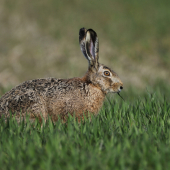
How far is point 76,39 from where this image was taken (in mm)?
12008

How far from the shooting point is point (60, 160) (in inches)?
125

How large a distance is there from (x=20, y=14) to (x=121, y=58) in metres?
4.90

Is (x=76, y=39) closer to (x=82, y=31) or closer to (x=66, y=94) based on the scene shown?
(x=82, y=31)

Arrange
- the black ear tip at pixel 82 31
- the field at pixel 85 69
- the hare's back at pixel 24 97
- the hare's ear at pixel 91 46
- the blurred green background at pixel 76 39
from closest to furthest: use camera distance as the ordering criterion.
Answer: the field at pixel 85 69 < the hare's back at pixel 24 97 < the hare's ear at pixel 91 46 < the black ear tip at pixel 82 31 < the blurred green background at pixel 76 39

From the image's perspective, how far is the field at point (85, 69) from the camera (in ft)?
10.7

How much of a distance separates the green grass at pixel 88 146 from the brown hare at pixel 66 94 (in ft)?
1.21

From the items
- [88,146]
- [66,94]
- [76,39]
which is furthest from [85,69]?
[88,146]

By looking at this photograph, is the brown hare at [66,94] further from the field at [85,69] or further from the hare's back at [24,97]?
the field at [85,69]

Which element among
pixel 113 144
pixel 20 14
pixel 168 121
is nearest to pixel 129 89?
pixel 168 121

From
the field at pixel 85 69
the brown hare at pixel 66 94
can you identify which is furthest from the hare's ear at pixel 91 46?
the field at pixel 85 69

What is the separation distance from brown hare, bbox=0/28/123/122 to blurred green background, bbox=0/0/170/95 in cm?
307

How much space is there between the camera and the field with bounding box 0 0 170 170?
10.7 feet

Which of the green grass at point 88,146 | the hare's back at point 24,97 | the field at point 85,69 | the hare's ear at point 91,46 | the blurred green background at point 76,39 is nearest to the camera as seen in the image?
the green grass at point 88,146

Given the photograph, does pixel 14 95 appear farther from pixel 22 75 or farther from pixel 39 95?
pixel 22 75
